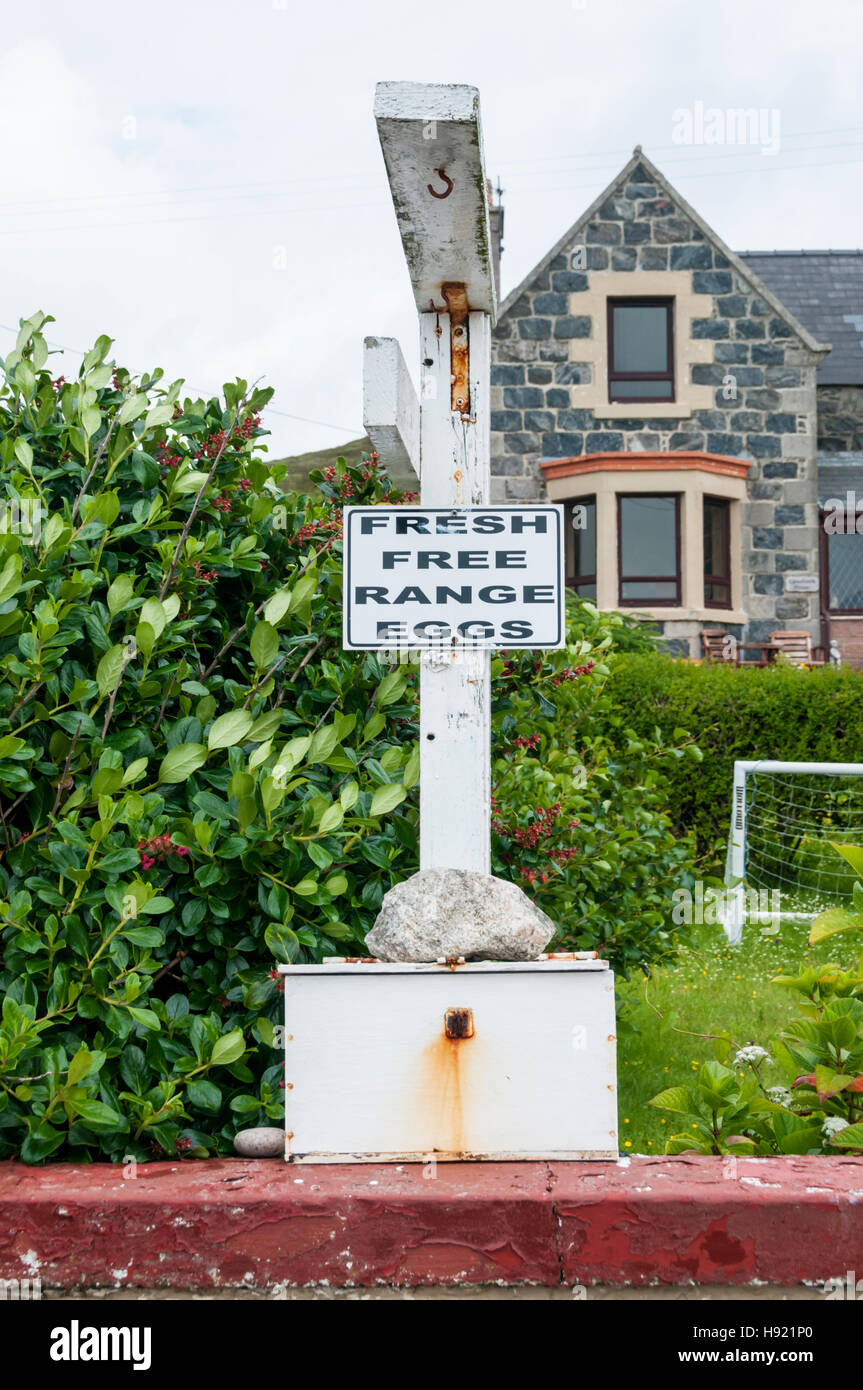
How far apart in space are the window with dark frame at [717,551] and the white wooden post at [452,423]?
13.2m

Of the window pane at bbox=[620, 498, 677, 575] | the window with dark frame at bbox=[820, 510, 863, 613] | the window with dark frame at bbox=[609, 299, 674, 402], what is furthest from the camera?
the window with dark frame at bbox=[820, 510, 863, 613]

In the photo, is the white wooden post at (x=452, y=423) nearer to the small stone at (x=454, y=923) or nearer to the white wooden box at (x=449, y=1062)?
the small stone at (x=454, y=923)

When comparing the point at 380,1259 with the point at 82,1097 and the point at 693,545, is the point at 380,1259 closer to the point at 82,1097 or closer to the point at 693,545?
the point at 82,1097

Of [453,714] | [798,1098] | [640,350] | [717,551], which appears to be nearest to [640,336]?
[640,350]

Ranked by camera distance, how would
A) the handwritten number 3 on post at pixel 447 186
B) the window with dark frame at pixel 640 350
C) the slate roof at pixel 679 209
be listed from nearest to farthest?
the handwritten number 3 on post at pixel 447 186
the slate roof at pixel 679 209
the window with dark frame at pixel 640 350

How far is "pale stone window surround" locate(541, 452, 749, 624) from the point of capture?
14.9 metres

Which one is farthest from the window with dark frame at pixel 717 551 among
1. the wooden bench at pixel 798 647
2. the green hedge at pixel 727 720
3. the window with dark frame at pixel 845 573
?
the green hedge at pixel 727 720

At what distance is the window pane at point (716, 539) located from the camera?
50.4ft

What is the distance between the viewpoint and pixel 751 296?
15.0m

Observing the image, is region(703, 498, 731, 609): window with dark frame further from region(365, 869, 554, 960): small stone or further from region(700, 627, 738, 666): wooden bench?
region(365, 869, 554, 960): small stone

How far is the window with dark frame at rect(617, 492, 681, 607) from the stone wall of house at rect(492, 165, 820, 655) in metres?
0.66

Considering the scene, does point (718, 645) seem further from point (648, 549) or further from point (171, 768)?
point (171, 768)

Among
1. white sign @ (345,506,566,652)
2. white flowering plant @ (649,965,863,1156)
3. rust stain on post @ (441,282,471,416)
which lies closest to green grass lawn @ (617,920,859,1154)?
white flowering plant @ (649,965,863,1156)

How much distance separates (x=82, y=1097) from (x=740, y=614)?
546 inches
